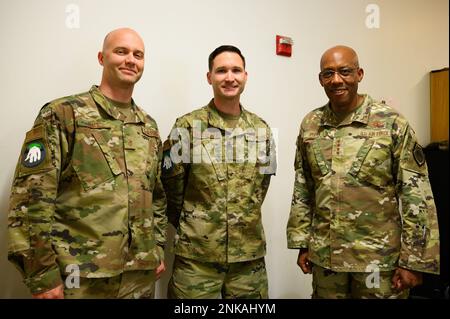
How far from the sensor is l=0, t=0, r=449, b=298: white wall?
73.4 inches

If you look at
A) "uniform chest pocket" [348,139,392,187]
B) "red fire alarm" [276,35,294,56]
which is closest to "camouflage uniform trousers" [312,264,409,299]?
"uniform chest pocket" [348,139,392,187]

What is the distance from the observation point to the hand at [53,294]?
1.35m

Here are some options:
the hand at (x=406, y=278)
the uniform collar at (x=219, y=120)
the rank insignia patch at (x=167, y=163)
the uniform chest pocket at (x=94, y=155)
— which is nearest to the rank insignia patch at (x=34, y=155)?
the uniform chest pocket at (x=94, y=155)

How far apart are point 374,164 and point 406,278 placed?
1.66ft

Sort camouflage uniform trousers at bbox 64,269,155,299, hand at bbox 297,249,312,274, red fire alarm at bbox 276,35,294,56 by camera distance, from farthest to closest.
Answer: red fire alarm at bbox 276,35,294,56
hand at bbox 297,249,312,274
camouflage uniform trousers at bbox 64,269,155,299

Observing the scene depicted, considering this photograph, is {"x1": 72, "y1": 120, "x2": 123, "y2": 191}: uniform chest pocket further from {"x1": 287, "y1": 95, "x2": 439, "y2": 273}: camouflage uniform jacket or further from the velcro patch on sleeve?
{"x1": 287, "y1": 95, "x2": 439, "y2": 273}: camouflage uniform jacket

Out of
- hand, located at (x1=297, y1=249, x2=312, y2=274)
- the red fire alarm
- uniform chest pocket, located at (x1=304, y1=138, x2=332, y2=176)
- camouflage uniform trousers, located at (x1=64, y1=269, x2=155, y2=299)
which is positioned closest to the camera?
camouflage uniform trousers, located at (x1=64, y1=269, x2=155, y2=299)

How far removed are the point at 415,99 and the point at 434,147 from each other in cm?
49

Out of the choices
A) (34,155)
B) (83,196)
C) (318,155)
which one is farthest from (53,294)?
(318,155)

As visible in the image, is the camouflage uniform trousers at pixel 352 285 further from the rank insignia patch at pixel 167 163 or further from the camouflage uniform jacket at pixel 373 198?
the rank insignia patch at pixel 167 163

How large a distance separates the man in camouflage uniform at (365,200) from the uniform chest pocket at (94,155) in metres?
0.94

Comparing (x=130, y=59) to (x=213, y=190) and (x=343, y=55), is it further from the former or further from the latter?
(x=343, y=55)

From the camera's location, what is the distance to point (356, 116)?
1.79m
